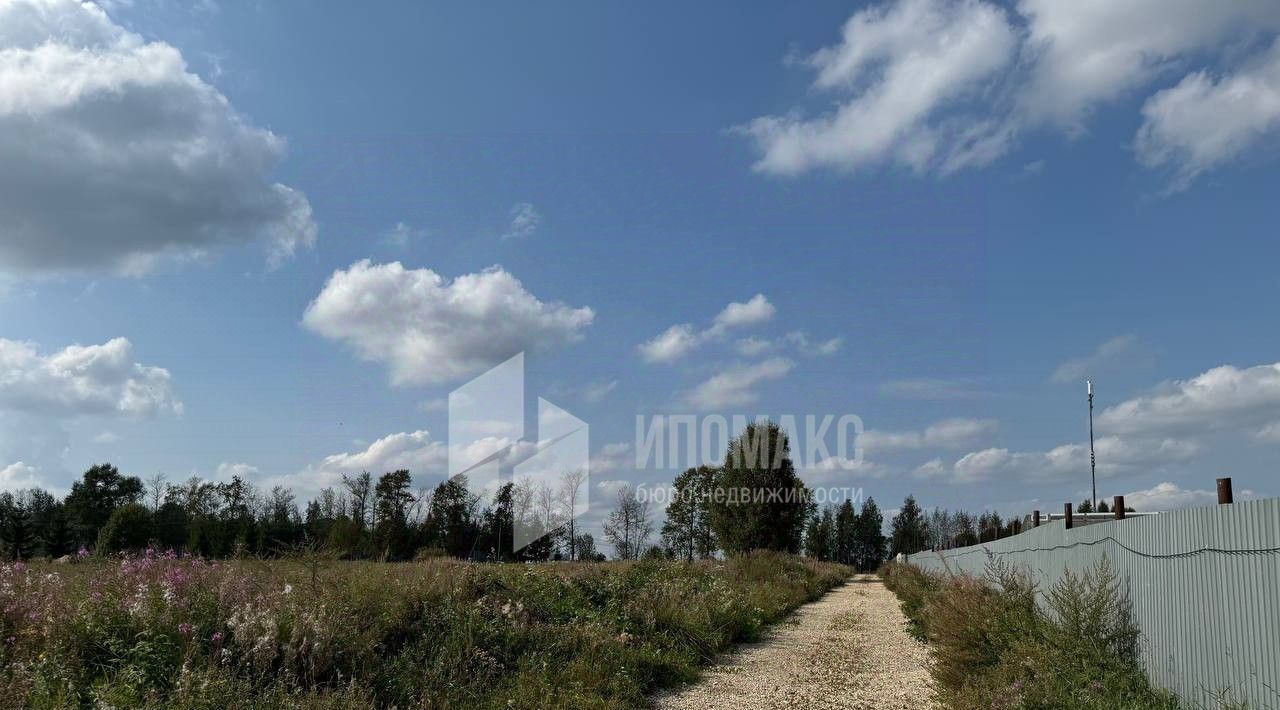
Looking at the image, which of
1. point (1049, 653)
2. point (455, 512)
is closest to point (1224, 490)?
point (1049, 653)

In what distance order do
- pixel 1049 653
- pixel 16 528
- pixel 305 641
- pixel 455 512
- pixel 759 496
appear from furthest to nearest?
pixel 455 512 < pixel 759 496 < pixel 16 528 < pixel 1049 653 < pixel 305 641

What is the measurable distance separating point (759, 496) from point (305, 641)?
1358 inches

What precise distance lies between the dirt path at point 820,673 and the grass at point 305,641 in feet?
2.08

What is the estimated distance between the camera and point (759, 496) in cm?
4116

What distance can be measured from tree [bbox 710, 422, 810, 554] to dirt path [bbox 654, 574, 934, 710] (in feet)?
76.8

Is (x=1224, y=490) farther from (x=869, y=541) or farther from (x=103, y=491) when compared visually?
(x=869, y=541)

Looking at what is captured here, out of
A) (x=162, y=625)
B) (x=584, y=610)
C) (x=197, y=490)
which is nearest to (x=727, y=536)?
(x=584, y=610)

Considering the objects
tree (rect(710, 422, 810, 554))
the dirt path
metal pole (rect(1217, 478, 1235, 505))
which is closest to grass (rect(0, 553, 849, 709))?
the dirt path

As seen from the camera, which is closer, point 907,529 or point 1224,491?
point 1224,491

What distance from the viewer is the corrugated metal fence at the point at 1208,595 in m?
5.06

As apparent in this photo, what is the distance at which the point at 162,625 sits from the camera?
313 inches

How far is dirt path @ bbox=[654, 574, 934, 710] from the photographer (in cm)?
959

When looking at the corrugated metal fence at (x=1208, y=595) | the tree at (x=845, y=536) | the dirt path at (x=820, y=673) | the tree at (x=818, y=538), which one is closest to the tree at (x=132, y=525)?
the dirt path at (x=820, y=673)

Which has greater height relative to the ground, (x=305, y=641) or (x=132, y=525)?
(x=305, y=641)
